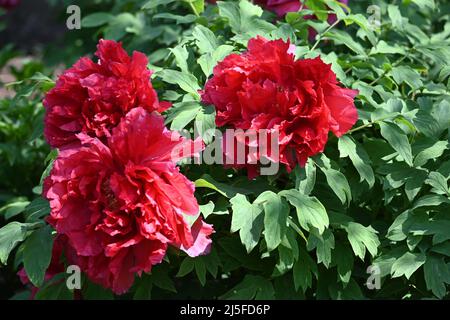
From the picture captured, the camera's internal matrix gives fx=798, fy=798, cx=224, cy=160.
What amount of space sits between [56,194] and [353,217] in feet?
2.97

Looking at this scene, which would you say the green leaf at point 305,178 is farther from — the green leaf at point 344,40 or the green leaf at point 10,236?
the green leaf at point 10,236

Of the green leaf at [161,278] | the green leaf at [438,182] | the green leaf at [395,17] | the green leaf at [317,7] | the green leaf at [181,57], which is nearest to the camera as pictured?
the green leaf at [438,182]

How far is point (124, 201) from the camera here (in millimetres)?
1972

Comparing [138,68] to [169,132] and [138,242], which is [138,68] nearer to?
[169,132]

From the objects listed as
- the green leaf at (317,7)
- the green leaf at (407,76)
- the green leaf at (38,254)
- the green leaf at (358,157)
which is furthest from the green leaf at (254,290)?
the green leaf at (317,7)

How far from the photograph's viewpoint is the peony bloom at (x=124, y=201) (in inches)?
77.9

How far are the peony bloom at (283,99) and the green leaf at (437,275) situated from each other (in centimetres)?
43

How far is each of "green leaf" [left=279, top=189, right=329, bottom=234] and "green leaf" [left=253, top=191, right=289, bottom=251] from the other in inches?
1.1

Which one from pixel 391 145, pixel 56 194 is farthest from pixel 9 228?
pixel 391 145

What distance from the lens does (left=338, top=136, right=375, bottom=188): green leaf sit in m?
2.21

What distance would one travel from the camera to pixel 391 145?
7.46 feet

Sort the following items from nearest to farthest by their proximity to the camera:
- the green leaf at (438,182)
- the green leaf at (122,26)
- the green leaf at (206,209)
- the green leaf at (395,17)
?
1. the green leaf at (206,209)
2. the green leaf at (438,182)
3. the green leaf at (395,17)
4. the green leaf at (122,26)

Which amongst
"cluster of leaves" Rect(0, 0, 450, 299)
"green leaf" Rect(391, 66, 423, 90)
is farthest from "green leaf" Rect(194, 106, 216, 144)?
"green leaf" Rect(391, 66, 423, 90)

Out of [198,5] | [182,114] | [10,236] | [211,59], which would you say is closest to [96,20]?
[198,5]
